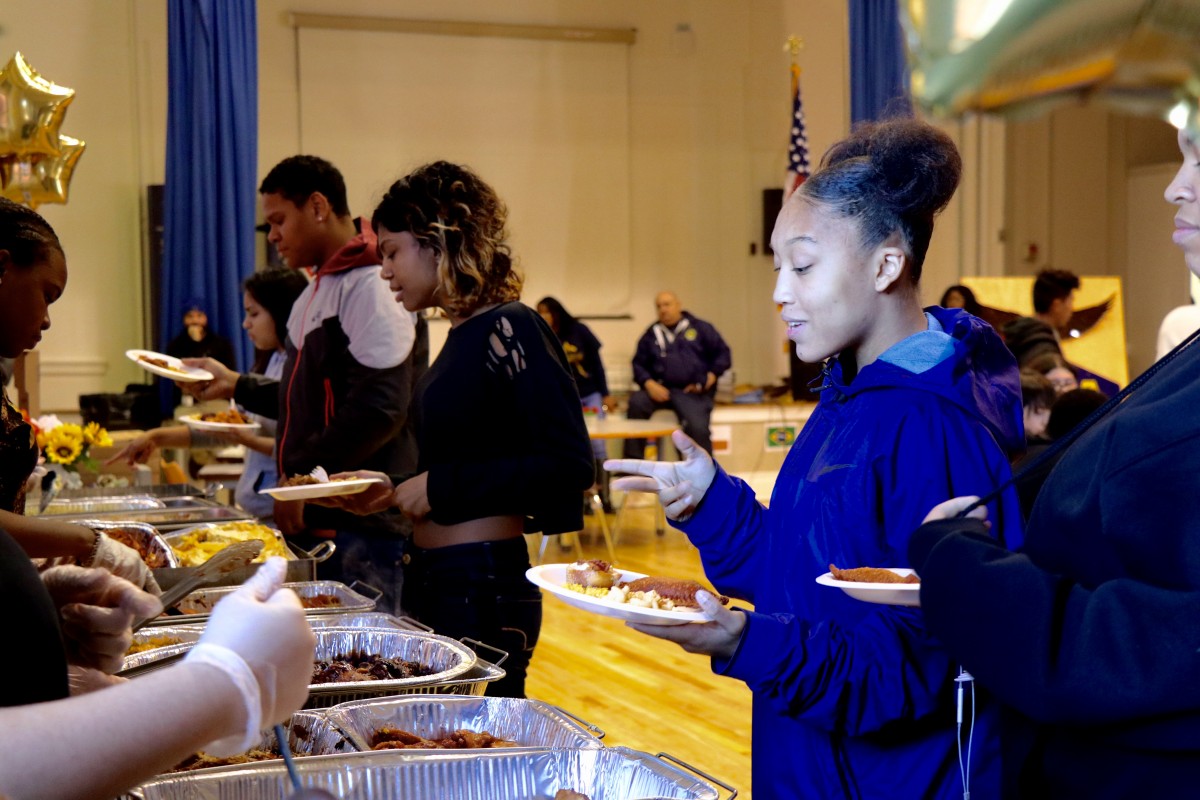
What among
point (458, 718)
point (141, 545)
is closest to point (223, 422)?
point (141, 545)

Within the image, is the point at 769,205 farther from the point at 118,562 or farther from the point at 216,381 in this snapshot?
the point at 118,562

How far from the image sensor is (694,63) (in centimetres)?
979

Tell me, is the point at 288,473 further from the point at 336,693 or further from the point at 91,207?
the point at 91,207

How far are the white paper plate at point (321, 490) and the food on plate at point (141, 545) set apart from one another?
0.52 meters

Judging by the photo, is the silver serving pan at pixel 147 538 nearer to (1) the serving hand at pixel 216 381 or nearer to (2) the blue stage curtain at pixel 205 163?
(1) the serving hand at pixel 216 381

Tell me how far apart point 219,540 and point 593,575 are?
1.48m

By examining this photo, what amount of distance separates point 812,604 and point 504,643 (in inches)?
33.2

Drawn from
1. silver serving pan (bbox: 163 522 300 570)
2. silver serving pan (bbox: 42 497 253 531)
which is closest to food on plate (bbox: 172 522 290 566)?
silver serving pan (bbox: 163 522 300 570)

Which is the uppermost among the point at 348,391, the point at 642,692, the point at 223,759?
the point at 348,391

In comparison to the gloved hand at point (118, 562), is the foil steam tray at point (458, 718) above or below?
below

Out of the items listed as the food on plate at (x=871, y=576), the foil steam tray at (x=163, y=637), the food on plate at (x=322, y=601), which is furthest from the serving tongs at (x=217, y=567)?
the food on plate at (x=871, y=576)

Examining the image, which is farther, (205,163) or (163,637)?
(205,163)

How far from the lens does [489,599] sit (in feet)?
6.59

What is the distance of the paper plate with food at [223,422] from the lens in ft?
10.3
